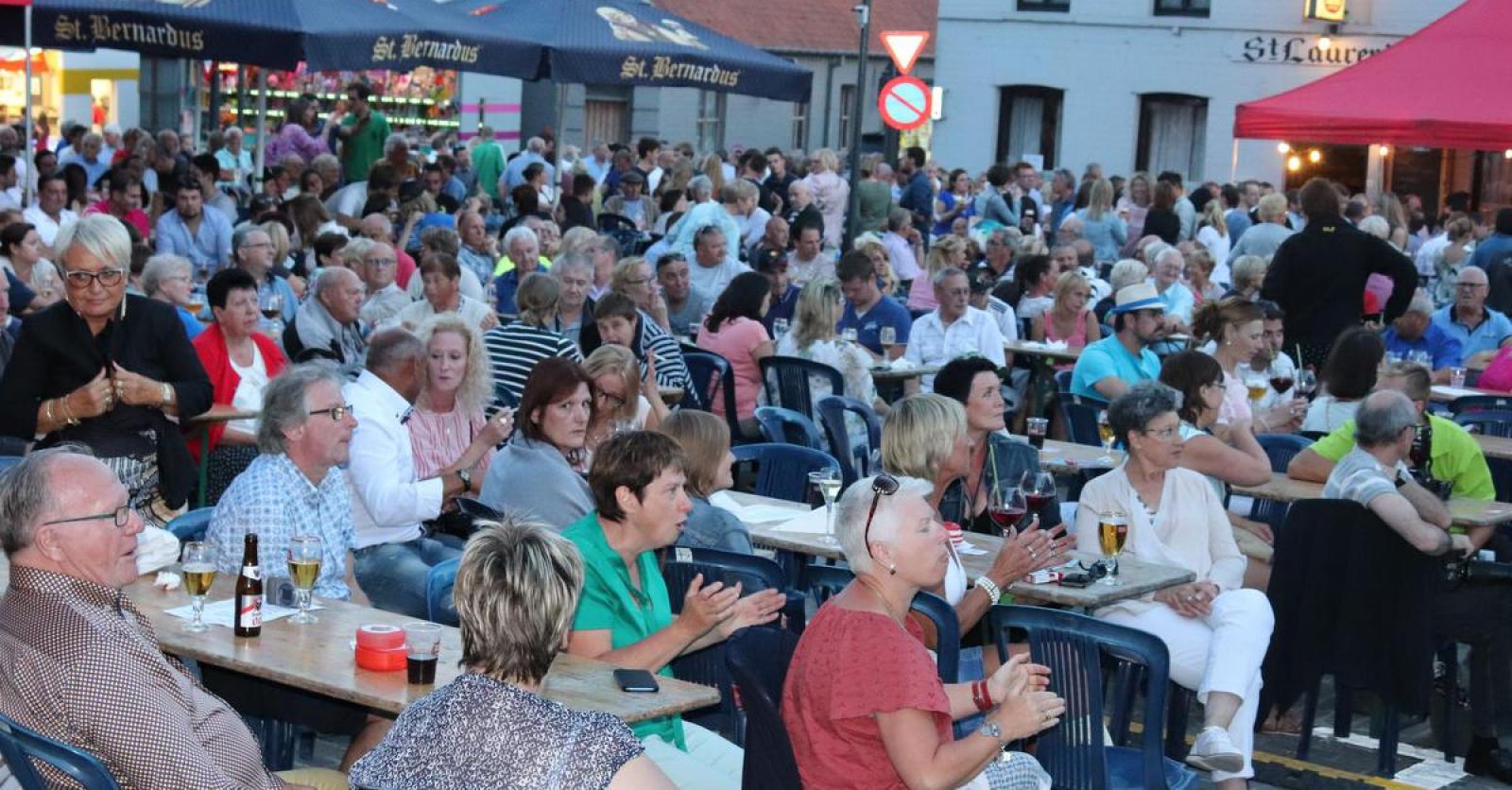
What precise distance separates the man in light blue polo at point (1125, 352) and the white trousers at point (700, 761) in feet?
17.2

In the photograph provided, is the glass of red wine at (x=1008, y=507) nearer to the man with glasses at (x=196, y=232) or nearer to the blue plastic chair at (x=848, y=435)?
the blue plastic chair at (x=848, y=435)

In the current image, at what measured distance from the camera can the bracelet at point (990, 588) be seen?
237 inches

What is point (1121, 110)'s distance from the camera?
30.9 metres

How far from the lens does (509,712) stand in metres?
3.86

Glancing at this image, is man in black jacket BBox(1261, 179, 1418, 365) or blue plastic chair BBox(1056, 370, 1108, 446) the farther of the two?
man in black jacket BBox(1261, 179, 1418, 365)

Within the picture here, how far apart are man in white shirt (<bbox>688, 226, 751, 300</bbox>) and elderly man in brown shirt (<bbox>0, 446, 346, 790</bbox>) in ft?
30.3

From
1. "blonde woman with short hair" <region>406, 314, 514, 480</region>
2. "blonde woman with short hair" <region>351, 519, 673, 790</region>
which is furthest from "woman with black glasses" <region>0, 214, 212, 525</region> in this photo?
"blonde woman with short hair" <region>351, 519, 673, 790</region>

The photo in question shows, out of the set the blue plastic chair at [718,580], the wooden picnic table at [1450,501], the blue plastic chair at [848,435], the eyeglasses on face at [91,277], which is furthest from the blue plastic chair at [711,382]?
the blue plastic chair at [718,580]

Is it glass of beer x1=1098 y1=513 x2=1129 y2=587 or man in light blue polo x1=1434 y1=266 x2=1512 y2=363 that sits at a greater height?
man in light blue polo x1=1434 y1=266 x2=1512 y2=363

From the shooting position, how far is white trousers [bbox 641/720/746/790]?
4.90 meters

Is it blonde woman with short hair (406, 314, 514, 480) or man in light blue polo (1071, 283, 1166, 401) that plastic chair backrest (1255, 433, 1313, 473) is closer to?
man in light blue polo (1071, 283, 1166, 401)

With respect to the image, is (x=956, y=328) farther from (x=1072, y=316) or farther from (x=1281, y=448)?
(x=1281, y=448)

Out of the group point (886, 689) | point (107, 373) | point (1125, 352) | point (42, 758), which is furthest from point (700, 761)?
point (1125, 352)

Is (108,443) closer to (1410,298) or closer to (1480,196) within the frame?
(1410,298)
